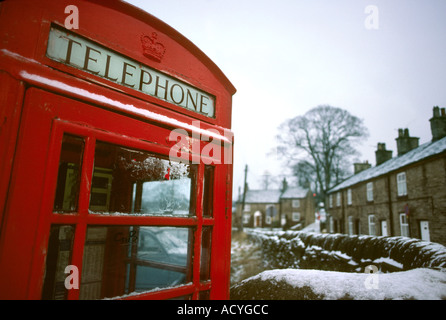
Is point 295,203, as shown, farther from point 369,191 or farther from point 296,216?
point 369,191

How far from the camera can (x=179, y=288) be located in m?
1.55

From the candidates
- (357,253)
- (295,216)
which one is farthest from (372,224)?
(295,216)

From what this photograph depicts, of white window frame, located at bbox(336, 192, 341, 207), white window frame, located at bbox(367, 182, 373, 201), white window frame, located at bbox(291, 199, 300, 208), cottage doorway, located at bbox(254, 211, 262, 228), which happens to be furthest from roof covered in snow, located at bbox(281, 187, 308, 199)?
white window frame, located at bbox(367, 182, 373, 201)

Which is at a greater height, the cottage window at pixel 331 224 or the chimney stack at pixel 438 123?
the chimney stack at pixel 438 123

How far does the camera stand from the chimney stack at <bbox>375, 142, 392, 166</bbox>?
23.6 meters

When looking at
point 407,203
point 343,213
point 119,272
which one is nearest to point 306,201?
point 343,213

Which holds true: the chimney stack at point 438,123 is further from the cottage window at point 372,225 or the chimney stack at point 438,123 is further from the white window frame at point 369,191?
the cottage window at point 372,225

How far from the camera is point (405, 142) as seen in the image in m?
20.2

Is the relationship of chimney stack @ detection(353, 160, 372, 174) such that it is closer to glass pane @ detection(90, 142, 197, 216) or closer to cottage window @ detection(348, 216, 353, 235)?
cottage window @ detection(348, 216, 353, 235)

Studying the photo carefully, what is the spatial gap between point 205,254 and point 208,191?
42cm

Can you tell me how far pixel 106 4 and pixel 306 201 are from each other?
46494 mm

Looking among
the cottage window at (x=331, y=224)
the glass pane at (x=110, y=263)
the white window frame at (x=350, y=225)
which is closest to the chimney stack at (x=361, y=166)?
the cottage window at (x=331, y=224)

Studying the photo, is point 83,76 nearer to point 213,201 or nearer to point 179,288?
point 213,201

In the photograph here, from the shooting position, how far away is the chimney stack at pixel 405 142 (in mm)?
19906
